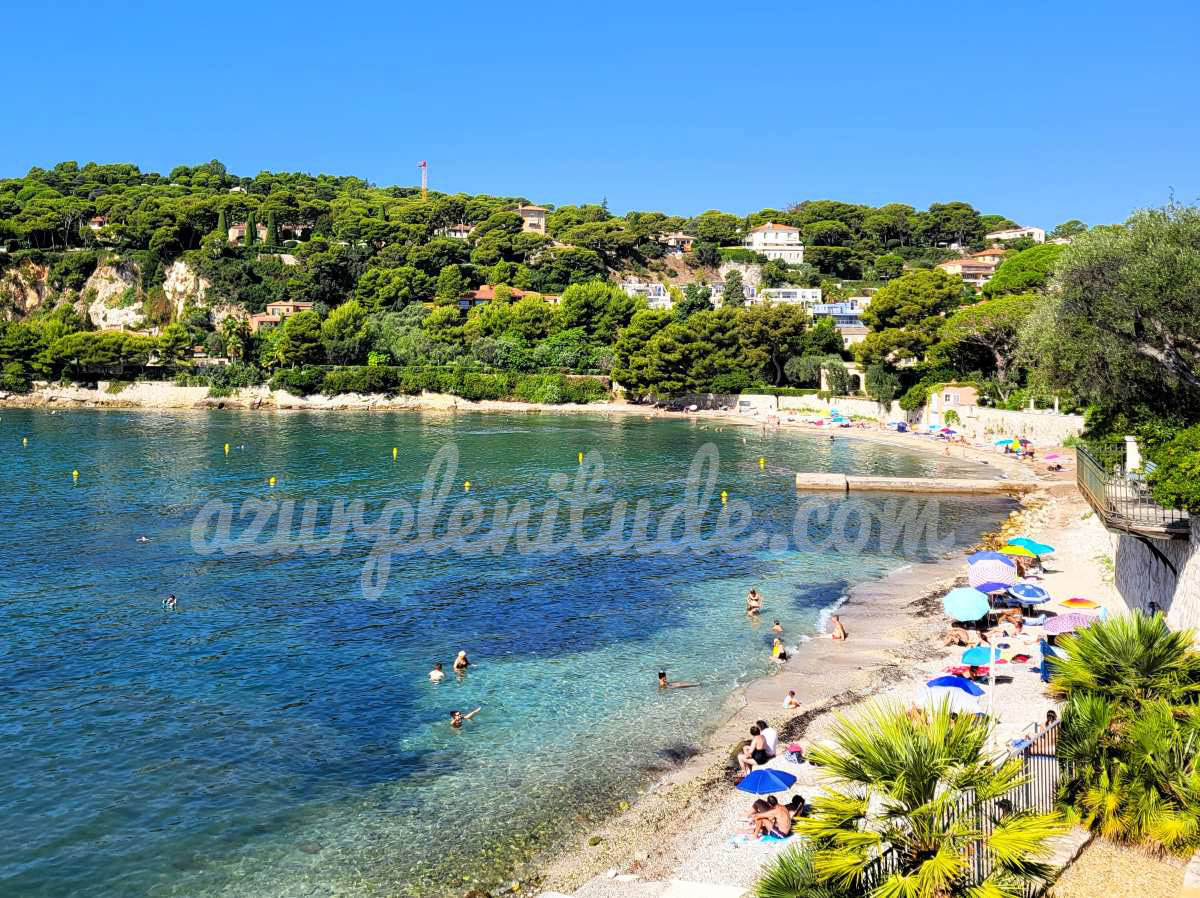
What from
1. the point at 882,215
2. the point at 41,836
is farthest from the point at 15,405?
the point at 882,215

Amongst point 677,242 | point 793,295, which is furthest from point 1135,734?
point 677,242

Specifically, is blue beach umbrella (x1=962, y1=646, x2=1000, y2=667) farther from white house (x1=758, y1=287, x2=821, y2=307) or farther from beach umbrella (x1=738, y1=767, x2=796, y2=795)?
white house (x1=758, y1=287, x2=821, y2=307)

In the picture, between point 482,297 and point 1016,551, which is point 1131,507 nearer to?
point 1016,551

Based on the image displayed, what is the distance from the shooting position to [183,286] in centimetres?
13175

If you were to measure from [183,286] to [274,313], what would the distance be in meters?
18.3

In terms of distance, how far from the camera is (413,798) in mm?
16656

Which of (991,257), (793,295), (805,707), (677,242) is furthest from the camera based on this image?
(677,242)

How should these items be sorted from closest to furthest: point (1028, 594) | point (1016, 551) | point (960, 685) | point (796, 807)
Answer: point (796, 807) → point (960, 685) → point (1028, 594) → point (1016, 551)

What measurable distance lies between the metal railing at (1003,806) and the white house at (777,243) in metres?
147

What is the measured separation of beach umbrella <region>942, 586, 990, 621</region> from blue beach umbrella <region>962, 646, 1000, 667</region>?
98.1 inches

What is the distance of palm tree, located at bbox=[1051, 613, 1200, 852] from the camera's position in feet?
36.1

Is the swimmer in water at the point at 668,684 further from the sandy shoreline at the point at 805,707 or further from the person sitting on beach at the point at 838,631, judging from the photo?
the person sitting on beach at the point at 838,631

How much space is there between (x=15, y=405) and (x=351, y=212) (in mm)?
67496

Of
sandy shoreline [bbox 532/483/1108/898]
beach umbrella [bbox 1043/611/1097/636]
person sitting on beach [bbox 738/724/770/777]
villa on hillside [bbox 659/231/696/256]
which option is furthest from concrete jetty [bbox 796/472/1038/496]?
villa on hillside [bbox 659/231/696/256]
